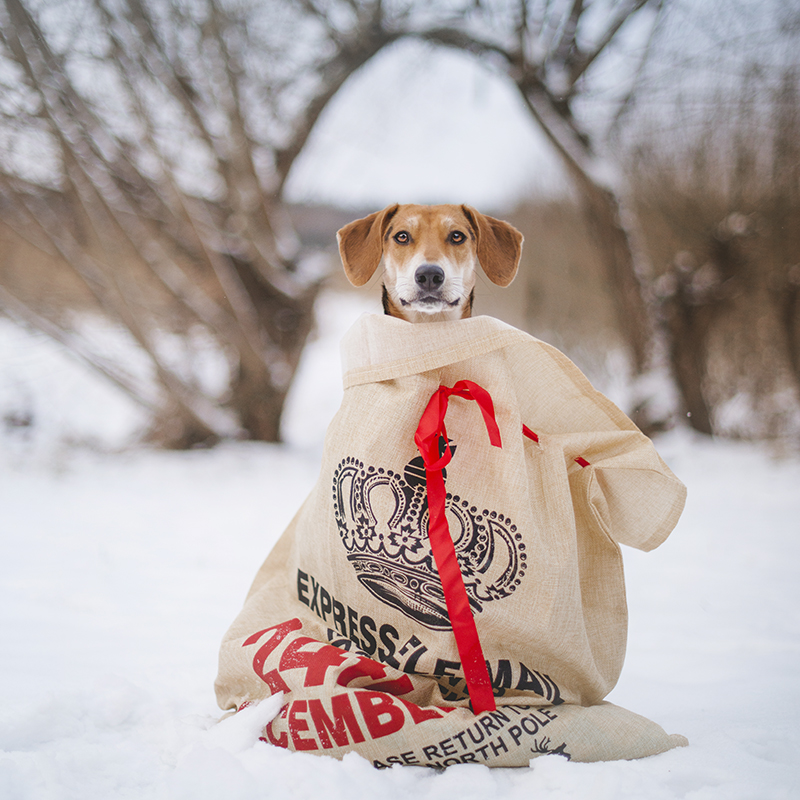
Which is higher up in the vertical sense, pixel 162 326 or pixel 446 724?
pixel 162 326

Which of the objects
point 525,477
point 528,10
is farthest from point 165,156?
point 525,477

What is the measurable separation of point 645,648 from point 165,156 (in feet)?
14.5

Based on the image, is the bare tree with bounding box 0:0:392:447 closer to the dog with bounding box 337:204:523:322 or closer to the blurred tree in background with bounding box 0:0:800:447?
the blurred tree in background with bounding box 0:0:800:447

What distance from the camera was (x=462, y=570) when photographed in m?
1.34

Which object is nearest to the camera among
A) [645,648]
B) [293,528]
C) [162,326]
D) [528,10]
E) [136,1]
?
[293,528]

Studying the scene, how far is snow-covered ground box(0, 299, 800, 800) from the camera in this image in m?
1.21

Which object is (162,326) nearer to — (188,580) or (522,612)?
(188,580)

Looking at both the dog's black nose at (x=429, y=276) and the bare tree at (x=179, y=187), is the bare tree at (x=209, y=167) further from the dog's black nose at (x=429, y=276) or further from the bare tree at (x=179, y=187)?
the dog's black nose at (x=429, y=276)

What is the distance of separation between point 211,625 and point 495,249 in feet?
5.75

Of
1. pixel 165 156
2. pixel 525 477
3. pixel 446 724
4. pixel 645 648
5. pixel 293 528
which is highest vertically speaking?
pixel 165 156

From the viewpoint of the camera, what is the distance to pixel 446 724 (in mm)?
1259

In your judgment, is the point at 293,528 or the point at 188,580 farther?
the point at 188,580

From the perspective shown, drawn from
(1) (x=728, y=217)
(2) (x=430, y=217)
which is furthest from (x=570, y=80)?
(2) (x=430, y=217)

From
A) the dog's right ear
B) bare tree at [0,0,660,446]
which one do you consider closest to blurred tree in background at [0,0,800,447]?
bare tree at [0,0,660,446]
